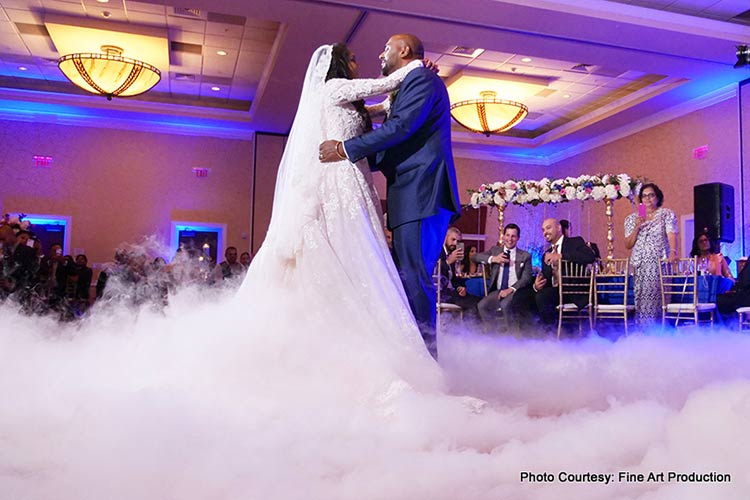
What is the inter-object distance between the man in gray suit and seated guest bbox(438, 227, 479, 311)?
0.34m

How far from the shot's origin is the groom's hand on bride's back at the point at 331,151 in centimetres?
271

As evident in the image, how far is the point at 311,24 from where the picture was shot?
839 centimetres

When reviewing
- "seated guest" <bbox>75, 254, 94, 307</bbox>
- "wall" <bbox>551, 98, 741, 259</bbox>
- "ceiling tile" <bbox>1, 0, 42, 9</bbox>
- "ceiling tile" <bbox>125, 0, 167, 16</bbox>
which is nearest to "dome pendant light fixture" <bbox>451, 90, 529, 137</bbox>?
"wall" <bbox>551, 98, 741, 259</bbox>

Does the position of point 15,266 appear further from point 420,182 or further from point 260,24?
point 420,182

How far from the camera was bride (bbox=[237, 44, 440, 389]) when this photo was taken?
8.27 ft

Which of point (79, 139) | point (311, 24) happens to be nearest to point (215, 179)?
point (79, 139)

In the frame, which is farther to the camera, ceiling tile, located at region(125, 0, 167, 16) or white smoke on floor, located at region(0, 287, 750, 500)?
ceiling tile, located at region(125, 0, 167, 16)

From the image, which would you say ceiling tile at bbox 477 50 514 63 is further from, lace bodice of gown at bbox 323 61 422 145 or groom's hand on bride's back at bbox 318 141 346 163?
groom's hand on bride's back at bbox 318 141 346 163

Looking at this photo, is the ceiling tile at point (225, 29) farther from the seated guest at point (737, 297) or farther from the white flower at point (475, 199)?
the seated guest at point (737, 297)

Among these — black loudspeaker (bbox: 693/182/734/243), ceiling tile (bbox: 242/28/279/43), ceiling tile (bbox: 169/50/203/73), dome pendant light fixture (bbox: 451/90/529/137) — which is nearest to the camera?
ceiling tile (bbox: 242/28/279/43)

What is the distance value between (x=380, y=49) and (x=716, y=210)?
5403mm

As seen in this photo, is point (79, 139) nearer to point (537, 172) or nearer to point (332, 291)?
point (537, 172)

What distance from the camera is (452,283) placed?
8.16 meters

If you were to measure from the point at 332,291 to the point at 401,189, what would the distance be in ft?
1.93
